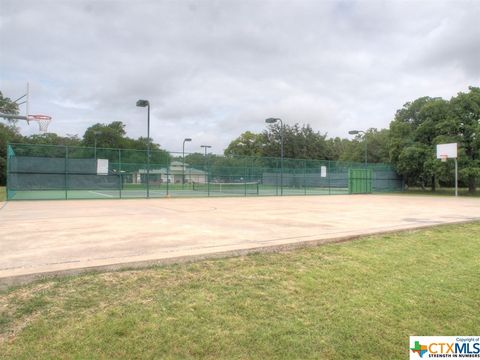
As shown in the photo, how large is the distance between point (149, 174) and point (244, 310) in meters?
20.4

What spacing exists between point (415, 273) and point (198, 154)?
1943 centimetres

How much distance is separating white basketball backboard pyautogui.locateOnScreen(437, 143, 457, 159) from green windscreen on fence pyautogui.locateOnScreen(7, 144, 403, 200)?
18.5ft

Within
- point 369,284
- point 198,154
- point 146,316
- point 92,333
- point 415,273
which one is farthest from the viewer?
point 198,154

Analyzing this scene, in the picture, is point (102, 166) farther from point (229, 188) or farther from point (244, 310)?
point (244, 310)

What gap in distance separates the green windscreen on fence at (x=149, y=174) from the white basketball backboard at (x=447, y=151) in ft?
18.5

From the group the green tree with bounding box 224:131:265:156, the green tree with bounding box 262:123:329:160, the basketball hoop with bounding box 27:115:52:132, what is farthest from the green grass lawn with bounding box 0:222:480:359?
the green tree with bounding box 224:131:265:156

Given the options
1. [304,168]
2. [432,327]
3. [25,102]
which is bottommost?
[432,327]

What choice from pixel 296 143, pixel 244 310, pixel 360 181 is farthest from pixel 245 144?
pixel 244 310

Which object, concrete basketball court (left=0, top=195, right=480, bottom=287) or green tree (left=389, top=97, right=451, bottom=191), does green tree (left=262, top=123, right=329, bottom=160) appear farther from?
concrete basketball court (left=0, top=195, right=480, bottom=287)

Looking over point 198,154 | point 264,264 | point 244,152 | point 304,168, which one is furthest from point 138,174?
point 244,152

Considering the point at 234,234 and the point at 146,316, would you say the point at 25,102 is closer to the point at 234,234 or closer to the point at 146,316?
the point at 234,234

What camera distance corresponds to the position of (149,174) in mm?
22984

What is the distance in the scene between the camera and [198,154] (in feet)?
76.6

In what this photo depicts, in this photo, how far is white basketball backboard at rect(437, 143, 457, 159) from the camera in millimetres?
26077
